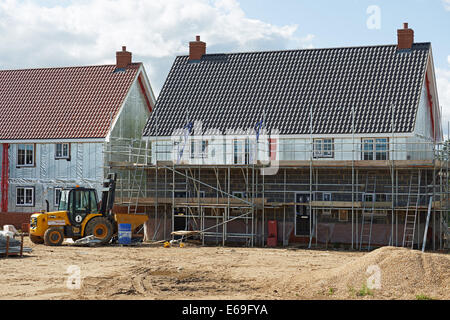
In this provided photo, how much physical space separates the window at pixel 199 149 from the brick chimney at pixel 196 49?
19.2ft

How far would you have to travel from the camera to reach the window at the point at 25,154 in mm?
37469

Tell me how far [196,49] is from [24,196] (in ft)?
38.8

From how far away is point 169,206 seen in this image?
3281 cm

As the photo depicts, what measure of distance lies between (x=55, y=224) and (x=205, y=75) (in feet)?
37.2

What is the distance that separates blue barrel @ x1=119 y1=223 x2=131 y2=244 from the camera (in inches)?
1186

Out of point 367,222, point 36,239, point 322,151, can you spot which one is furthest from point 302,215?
point 36,239

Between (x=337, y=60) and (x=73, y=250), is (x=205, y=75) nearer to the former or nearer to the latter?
(x=337, y=60)

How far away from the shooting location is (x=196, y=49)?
3675cm

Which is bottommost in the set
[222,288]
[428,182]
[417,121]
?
[222,288]

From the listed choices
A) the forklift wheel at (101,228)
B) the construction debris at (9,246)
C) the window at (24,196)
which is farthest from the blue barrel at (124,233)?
the window at (24,196)

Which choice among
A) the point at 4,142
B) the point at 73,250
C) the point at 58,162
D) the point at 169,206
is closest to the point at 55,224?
the point at 73,250

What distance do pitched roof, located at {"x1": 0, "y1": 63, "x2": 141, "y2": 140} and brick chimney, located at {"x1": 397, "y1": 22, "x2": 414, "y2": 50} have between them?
14.4 meters

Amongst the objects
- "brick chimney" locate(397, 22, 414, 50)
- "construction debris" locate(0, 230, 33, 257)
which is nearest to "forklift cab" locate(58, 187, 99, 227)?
"construction debris" locate(0, 230, 33, 257)

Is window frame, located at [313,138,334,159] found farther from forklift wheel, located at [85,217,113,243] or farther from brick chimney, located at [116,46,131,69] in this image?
brick chimney, located at [116,46,131,69]
